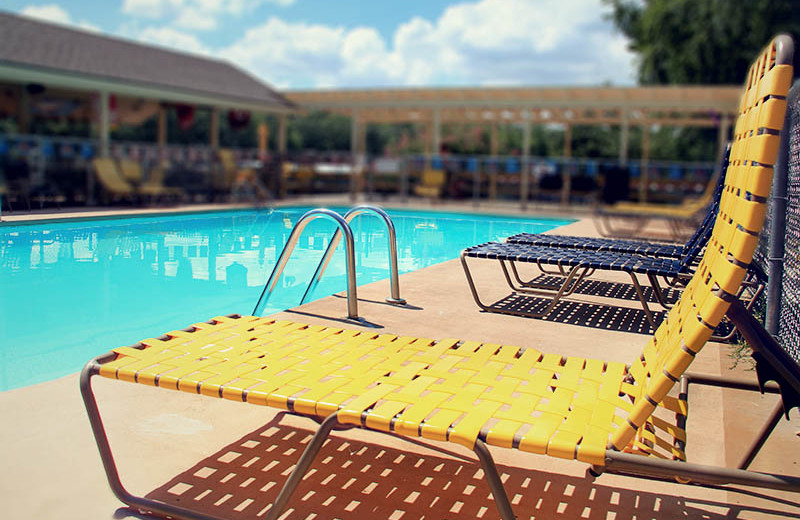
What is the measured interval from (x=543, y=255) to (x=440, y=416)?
3.43 meters

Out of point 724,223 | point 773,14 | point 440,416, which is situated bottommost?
point 440,416

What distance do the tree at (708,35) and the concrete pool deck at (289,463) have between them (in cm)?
2677

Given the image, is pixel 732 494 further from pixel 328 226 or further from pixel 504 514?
pixel 328 226

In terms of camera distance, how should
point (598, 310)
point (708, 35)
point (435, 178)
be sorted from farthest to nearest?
point (708, 35)
point (435, 178)
point (598, 310)

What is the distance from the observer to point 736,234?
186 cm

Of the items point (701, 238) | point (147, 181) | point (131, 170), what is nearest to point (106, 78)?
point (131, 170)

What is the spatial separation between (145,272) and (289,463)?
599 cm

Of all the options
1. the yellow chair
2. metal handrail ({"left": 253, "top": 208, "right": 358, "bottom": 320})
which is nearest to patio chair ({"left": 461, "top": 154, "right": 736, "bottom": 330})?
metal handrail ({"left": 253, "top": 208, "right": 358, "bottom": 320})

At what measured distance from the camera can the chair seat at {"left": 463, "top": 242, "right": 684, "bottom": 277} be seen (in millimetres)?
4797

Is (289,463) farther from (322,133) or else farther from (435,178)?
(322,133)

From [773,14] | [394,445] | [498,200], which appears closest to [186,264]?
[394,445]

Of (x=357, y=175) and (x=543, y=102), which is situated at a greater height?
(x=543, y=102)

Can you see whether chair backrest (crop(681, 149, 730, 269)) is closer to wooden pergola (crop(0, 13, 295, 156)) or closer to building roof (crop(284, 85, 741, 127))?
wooden pergola (crop(0, 13, 295, 156))

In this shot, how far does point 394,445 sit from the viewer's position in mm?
2908
